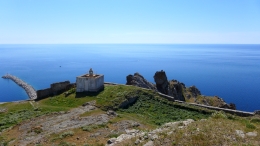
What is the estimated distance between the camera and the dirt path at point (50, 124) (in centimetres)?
2181

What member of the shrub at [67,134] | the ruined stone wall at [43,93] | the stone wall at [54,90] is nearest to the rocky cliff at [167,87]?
the stone wall at [54,90]

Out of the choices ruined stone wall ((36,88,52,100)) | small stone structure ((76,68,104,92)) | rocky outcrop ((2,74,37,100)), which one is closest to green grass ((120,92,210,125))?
small stone structure ((76,68,104,92))

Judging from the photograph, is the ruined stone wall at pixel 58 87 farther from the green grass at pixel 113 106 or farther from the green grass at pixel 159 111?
the green grass at pixel 159 111

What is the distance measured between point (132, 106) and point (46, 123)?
1258 centimetres

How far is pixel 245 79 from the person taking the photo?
12631cm

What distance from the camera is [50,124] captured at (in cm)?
2519

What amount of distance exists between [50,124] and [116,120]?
25.9 ft

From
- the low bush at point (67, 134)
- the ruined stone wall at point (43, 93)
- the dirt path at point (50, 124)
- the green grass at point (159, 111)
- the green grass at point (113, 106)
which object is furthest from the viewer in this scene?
the ruined stone wall at point (43, 93)

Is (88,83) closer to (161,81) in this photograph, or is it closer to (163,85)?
(161,81)

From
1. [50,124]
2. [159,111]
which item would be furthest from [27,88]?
[159,111]

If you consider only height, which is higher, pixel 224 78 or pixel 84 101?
pixel 84 101

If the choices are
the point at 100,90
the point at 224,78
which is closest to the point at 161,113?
the point at 100,90

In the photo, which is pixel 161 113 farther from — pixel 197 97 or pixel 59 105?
pixel 197 97

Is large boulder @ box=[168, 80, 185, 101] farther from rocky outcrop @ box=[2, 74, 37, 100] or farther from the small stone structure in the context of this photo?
rocky outcrop @ box=[2, 74, 37, 100]
